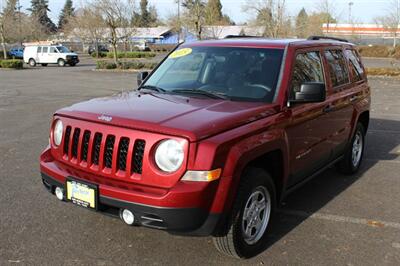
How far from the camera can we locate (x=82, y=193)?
3650mm

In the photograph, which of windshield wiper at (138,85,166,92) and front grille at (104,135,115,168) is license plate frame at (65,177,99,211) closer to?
front grille at (104,135,115,168)

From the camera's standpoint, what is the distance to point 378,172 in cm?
656

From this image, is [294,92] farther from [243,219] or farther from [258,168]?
[243,219]

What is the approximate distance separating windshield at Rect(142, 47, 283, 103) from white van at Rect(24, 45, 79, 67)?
122ft

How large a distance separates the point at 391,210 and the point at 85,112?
3521 mm

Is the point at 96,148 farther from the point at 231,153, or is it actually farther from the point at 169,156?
the point at 231,153

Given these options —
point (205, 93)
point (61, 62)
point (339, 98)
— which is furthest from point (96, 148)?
point (61, 62)

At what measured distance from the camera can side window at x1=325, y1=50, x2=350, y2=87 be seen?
5.38 m

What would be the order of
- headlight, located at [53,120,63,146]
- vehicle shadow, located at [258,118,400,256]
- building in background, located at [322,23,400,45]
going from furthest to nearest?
1. building in background, located at [322,23,400,45]
2. vehicle shadow, located at [258,118,400,256]
3. headlight, located at [53,120,63,146]

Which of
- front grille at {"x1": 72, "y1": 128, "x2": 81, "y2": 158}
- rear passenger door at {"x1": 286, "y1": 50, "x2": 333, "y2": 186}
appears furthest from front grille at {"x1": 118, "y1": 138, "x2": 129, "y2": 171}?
rear passenger door at {"x1": 286, "y1": 50, "x2": 333, "y2": 186}

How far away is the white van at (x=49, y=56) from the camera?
40219mm

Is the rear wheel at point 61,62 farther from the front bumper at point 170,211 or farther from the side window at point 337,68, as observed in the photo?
the front bumper at point 170,211

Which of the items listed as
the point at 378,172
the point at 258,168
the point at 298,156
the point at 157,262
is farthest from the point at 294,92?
the point at 378,172

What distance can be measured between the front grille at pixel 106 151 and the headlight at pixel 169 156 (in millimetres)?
134
